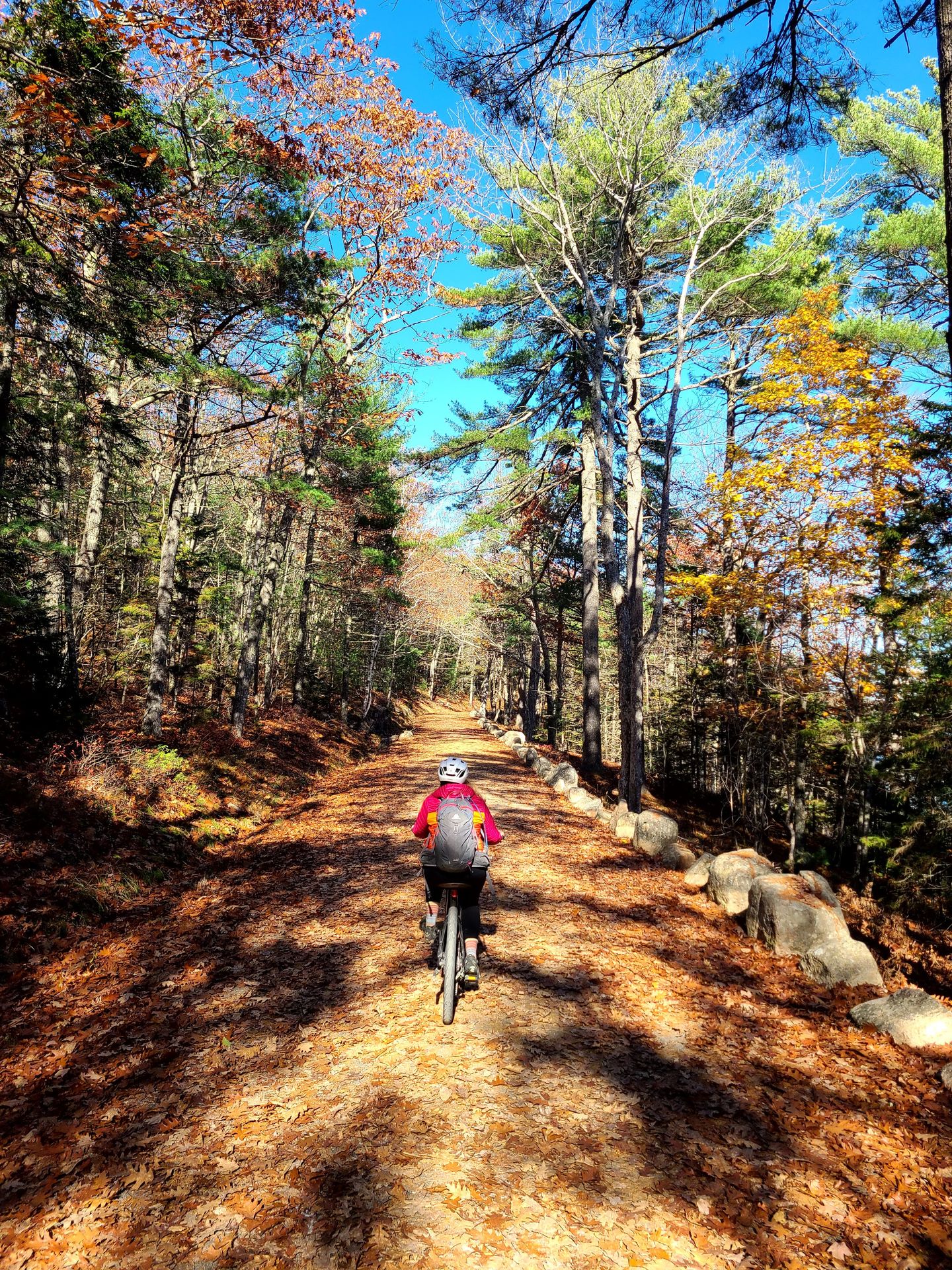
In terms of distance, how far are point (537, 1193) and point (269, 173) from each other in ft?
43.3

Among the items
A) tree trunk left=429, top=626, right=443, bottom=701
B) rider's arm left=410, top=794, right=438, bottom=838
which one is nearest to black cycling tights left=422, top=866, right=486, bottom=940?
rider's arm left=410, top=794, right=438, bottom=838

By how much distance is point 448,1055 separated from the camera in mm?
3922

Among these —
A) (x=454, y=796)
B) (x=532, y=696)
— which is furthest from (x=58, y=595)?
(x=532, y=696)

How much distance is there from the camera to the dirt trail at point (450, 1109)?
8.66ft

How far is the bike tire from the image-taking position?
429cm

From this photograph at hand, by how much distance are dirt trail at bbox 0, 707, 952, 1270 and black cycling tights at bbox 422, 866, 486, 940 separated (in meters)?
0.64

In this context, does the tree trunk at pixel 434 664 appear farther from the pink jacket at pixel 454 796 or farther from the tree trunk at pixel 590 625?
the pink jacket at pixel 454 796

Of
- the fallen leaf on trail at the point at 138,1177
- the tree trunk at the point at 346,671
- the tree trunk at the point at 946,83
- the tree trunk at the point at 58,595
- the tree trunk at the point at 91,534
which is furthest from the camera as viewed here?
the tree trunk at the point at 346,671

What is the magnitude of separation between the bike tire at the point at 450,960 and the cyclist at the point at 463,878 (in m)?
0.13

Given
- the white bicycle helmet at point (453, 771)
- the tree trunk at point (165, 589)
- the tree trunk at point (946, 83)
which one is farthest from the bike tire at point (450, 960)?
the tree trunk at point (165, 589)

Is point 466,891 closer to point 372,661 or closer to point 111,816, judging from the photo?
point 111,816

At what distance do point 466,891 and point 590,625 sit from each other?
13019 millimetres

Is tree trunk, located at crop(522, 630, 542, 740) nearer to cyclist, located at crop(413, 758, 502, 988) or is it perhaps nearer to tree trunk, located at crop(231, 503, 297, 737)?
tree trunk, located at crop(231, 503, 297, 737)

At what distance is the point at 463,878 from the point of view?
4379mm
